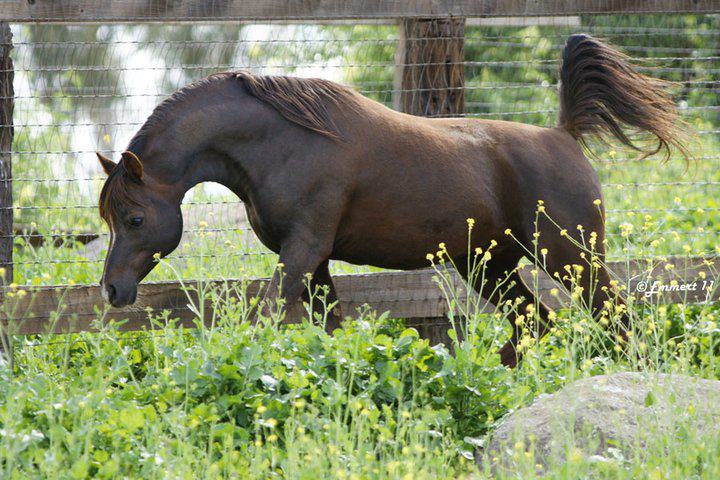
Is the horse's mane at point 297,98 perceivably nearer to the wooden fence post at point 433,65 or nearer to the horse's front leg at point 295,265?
the horse's front leg at point 295,265

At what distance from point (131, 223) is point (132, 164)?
0.96 ft

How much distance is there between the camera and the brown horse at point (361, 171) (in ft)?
16.1

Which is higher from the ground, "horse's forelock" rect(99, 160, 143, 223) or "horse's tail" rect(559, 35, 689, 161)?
"horse's tail" rect(559, 35, 689, 161)

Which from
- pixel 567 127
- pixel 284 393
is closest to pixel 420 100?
pixel 567 127

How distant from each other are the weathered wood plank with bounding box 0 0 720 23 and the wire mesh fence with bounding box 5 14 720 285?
15 centimetres

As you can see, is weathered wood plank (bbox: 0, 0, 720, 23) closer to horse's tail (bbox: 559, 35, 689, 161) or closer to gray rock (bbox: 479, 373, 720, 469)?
horse's tail (bbox: 559, 35, 689, 161)

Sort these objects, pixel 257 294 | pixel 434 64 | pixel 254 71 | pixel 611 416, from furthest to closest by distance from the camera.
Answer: pixel 254 71 → pixel 434 64 → pixel 257 294 → pixel 611 416

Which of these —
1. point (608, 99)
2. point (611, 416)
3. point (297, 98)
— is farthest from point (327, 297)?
point (611, 416)

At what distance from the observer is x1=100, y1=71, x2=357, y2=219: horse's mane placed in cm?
486

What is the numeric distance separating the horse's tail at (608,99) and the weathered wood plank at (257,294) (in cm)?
75

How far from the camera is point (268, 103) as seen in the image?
16.6ft

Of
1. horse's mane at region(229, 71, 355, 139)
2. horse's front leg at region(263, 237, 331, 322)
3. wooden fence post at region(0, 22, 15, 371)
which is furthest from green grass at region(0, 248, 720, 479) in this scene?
wooden fence post at region(0, 22, 15, 371)

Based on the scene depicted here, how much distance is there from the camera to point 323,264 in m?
5.36

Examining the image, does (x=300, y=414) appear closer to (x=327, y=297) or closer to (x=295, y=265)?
(x=295, y=265)
